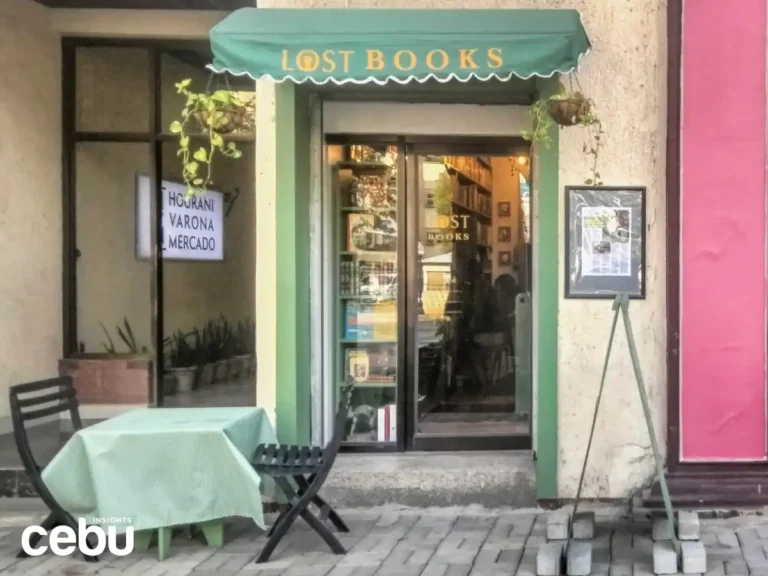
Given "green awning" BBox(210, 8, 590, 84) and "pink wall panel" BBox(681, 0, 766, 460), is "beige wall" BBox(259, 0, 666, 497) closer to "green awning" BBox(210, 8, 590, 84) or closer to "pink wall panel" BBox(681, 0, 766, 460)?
"pink wall panel" BBox(681, 0, 766, 460)

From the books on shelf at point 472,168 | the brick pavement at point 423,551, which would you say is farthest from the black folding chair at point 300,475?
the books on shelf at point 472,168

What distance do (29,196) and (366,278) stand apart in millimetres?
3045

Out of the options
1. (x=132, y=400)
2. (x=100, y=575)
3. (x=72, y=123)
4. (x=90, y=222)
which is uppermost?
(x=72, y=123)

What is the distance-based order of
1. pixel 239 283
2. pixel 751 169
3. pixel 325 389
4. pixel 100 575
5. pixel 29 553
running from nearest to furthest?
pixel 100 575 < pixel 29 553 < pixel 751 169 < pixel 325 389 < pixel 239 283

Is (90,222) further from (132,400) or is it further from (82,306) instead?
(132,400)

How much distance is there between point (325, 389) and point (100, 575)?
2.15 meters

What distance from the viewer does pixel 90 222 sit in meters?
7.62

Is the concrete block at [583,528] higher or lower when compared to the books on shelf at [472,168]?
lower

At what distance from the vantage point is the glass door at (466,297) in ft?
20.5

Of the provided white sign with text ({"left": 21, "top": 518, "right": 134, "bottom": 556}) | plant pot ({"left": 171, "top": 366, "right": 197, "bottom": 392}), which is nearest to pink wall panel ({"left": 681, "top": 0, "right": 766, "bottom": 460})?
white sign with text ({"left": 21, "top": 518, "right": 134, "bottom": 556})

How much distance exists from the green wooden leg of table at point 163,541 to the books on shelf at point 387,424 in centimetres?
198

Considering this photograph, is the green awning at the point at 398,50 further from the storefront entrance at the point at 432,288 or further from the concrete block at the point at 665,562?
the concrete block at the point at 665,562

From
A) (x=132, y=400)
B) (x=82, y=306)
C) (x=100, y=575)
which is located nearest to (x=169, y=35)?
(x=82, y=306)

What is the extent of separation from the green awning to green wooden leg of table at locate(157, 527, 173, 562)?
8.52ft
